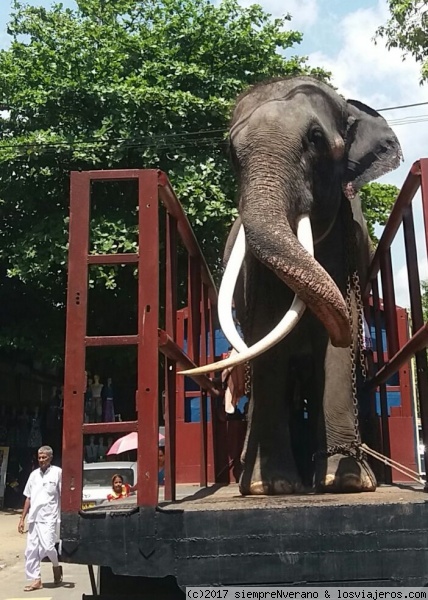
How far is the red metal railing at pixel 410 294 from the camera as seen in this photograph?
127 inches

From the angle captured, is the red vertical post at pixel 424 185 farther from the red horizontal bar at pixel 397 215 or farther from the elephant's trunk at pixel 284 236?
the elephant's trunk at pixel 284 236

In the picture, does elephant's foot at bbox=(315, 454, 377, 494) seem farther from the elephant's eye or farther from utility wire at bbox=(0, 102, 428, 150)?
utility wire at bbox=(0, 102, 428, 150)

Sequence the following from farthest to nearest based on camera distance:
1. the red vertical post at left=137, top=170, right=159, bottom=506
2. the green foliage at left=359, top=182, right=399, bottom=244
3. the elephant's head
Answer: the green foliage at left=359, top=182, right=399, bottom=244
the elephant's head
the red vertical post at left=137, top=170, right=159, bottom=506

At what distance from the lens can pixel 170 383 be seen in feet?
11.2

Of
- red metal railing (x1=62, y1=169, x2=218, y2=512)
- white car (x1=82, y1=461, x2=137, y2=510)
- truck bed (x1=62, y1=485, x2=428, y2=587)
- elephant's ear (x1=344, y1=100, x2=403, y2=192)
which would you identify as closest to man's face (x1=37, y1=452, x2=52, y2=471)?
white car (x1=82, y1=461, x2=137, y2=510)

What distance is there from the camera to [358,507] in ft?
8.52

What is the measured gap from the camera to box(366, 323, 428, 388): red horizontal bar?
321 cm

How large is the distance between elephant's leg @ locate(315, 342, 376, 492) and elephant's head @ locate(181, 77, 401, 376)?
54 cm

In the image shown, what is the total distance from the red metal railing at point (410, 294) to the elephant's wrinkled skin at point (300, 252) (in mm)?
324

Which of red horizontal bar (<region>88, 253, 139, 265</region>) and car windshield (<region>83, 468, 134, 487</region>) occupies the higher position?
red horizontal bar (<region>88, 253, 139, 265</region>)

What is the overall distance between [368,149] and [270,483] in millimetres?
2108

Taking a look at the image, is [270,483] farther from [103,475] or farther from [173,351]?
[103,475]

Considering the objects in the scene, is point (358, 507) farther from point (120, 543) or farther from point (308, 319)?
point (308, 319)

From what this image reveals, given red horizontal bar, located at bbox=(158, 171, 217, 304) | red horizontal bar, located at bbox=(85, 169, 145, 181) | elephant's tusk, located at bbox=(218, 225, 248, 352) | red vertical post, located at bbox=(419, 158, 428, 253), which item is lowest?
elephant's tusk, located at bbox=(218, 225, 248, 352)
